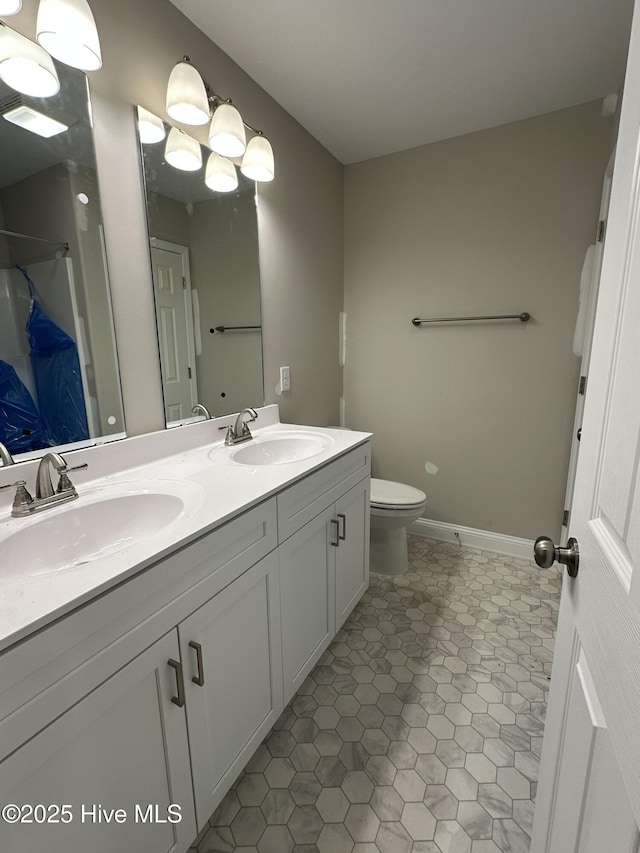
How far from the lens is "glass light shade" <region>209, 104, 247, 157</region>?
4.65 ft

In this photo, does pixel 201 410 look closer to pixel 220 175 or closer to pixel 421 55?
pixel 220 175

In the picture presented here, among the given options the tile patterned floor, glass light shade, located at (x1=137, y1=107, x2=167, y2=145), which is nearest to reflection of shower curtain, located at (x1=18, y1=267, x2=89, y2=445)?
glass light shade, located at (x1=137, y1=107, x2=167, y2=145)

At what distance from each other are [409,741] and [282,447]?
3.59 feet

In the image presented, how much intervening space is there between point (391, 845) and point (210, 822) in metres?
0.47

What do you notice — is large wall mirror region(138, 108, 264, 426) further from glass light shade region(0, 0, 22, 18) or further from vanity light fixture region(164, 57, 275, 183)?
glass light shade region(0, 0, 22, 18)

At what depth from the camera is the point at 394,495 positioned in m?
2.10

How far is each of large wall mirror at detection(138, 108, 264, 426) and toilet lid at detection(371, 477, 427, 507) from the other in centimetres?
79

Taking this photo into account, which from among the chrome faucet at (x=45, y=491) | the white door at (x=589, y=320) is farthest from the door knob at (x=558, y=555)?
the white door at (x=589, y=320)

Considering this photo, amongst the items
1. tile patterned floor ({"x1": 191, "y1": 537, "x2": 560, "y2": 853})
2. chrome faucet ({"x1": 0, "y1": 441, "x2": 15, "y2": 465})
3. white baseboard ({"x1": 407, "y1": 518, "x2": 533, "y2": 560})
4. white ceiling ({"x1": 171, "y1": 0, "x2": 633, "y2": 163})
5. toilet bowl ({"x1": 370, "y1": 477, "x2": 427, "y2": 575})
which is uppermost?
white ceiling ({"x1": 171, "y1": 0, "x2": 633, "y2": 163})

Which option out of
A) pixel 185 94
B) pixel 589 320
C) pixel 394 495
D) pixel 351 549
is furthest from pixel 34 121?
pixel 589 320

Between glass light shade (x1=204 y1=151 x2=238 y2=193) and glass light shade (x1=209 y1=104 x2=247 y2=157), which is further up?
glass light shade (x1=209 y1=104 x2=247 y2=157)

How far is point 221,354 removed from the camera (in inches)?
65.4

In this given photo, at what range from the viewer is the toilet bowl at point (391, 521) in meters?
2.00

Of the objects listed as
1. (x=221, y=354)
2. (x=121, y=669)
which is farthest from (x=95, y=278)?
(x=121, y=669)
